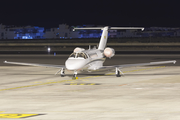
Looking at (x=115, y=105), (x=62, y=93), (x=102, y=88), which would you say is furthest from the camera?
(x=102, y=88)

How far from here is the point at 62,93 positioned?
24.1m

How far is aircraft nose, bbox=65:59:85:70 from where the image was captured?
3109 cm

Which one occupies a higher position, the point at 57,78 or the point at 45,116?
the point at 57,78

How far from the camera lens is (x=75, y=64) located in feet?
103

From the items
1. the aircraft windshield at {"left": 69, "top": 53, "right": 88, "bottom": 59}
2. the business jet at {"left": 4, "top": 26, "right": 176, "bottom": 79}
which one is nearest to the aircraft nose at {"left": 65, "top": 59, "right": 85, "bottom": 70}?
the business jet at {"left": 4, "top": 26, "right": 176, "bottom": 79}

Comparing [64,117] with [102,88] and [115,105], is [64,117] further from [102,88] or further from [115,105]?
[102,88]

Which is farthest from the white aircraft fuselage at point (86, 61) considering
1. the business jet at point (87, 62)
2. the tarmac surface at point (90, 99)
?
the tarmac surface at point (90, 99)

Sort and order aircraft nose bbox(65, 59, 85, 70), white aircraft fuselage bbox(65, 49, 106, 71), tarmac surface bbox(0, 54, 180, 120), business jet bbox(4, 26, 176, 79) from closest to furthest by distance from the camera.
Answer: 1. tarmac surface bbox(0, 54, 180, 120)
2. aircraft nose bbox(65, 59, 85, 70)
3. white aircraft fuselage bbox(65, 49, 106, 71)
4. business jet bbox(4, 26, 176, 79)

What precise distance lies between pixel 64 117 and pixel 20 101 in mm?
5387

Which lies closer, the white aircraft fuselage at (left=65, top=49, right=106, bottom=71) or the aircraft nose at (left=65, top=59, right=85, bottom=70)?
the aircraft nose at (left=65, top=59, right=85, bottom=70)

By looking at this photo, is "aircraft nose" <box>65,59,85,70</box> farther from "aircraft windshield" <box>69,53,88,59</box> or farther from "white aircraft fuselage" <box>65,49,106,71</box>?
"aircraft windshield" <box>69,53,88,59</box>

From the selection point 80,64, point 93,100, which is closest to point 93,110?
point 93,100

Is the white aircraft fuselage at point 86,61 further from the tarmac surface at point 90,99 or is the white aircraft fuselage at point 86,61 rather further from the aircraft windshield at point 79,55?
the tarmac surface at point 90,99

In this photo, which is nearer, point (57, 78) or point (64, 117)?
point (64, 117)
